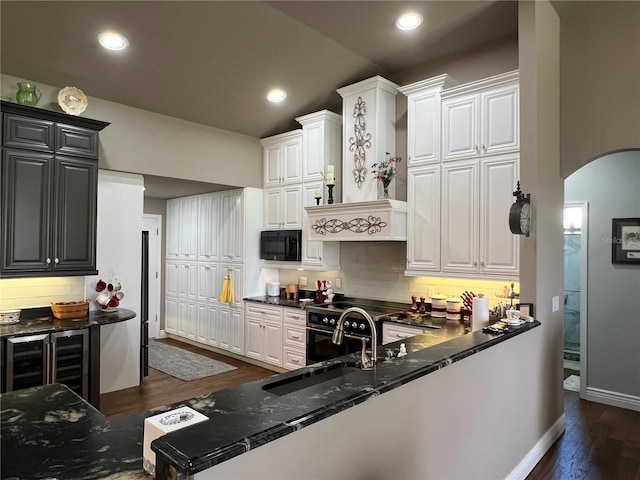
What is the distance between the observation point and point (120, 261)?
15.0 ft

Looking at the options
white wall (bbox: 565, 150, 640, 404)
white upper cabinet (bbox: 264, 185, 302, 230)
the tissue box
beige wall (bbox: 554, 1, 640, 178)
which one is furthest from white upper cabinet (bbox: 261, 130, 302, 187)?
the tissue box

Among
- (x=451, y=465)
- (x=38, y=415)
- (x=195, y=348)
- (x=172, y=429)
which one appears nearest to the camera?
(x=172, y=429)

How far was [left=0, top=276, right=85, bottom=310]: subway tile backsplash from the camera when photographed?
3822 mm

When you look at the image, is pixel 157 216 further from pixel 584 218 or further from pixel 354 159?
pixel 584 218

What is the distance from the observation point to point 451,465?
205cm

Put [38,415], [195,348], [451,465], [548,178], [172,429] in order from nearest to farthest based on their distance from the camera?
[172,429] → [38,415] → [451,465] → [548,178] → [195,348]

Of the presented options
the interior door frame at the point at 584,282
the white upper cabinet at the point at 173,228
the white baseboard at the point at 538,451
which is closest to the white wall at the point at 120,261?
the white upper cabinet at the point at 173,228

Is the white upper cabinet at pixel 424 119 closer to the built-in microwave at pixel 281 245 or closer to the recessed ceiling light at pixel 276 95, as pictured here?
the recessed ceiling light at pixel 276 95

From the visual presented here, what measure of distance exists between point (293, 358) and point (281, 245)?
4.68ft

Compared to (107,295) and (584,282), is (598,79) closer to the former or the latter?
(584,282)

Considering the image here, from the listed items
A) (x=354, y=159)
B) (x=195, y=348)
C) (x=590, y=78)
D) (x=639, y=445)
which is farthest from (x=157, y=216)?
(x=639, y=445)

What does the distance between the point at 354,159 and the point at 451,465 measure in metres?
3.20

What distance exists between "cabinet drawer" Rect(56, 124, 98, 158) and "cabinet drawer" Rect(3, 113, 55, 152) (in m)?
0.07

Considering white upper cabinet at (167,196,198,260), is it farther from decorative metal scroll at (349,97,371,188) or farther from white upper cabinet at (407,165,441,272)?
white upper cabinet at (407,165,441,272)
